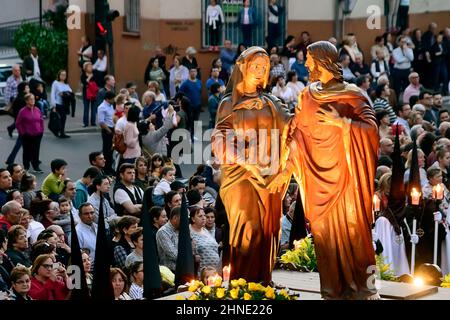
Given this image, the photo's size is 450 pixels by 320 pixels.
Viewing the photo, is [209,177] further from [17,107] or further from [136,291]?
[136,291]

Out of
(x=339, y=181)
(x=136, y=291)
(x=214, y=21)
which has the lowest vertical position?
(x=136, y=291)

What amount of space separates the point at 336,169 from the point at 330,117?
1.50ft

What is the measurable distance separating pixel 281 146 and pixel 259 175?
0.33 metres

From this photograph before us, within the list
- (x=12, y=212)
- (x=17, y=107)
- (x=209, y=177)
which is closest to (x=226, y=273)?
(x=12, y=212)

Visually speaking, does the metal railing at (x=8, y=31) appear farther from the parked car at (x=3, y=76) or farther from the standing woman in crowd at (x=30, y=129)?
the standing woman in crowd at (x=30, y=129)

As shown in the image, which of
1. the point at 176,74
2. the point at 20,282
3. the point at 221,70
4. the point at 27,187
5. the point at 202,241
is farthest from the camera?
the point at 221,70

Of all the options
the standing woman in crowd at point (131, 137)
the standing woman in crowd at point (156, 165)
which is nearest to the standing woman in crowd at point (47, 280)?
the standing woman in crowd at point (156, 165)

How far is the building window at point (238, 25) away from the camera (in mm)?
34719

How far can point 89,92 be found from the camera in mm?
30547
